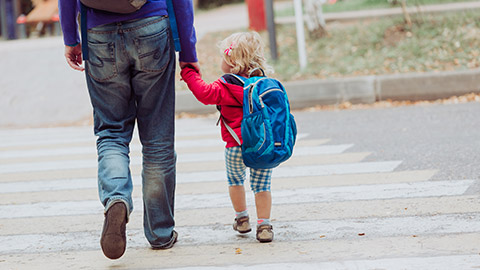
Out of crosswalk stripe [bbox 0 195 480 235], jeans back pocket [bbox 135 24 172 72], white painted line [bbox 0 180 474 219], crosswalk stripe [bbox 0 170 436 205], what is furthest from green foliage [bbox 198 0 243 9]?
jeans back pocket [bbox 135 24 172 72]

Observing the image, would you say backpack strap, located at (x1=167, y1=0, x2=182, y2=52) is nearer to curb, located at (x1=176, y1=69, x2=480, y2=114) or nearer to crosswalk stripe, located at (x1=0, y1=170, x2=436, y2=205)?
crosswalk stripe, located at (x1=0, y1=170, x2=436, y2=205)

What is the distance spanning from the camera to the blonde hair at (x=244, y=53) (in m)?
3.73

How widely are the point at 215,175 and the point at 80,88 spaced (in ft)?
19.8

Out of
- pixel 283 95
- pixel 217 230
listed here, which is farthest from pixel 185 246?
pixel 283 95

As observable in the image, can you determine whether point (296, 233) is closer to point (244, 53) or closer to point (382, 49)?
point (244, 53)

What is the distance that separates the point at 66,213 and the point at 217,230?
1.25 m

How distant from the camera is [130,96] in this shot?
3.53 m

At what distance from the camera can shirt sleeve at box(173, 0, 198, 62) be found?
136 inches

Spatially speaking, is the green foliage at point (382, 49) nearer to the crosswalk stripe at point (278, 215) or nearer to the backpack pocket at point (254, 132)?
the crosswalk stripe at point (278, 215)

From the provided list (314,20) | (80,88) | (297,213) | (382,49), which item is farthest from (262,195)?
(314,20)

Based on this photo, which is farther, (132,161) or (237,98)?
(132,161)

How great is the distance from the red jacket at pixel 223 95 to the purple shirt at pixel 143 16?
95mm

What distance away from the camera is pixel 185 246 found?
383 centimetres

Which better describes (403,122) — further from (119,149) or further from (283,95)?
(119,149)
